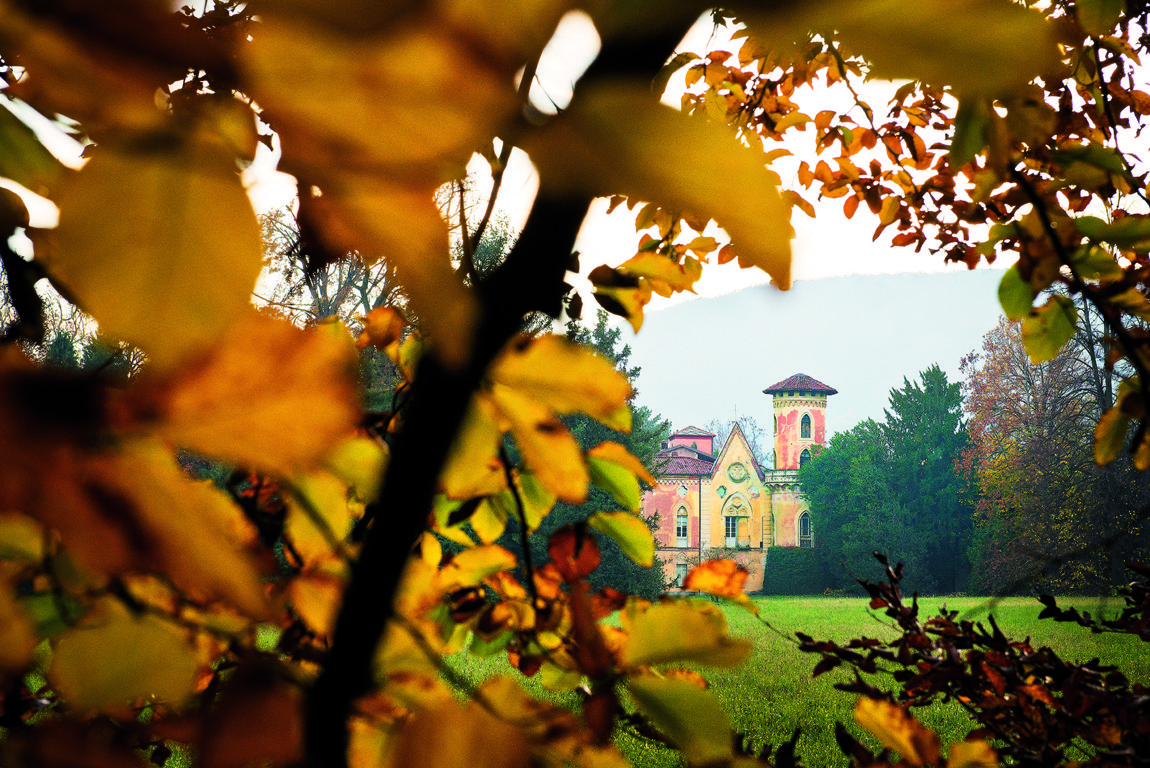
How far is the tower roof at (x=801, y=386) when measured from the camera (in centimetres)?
2636

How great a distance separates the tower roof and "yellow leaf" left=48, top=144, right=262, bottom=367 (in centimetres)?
2777

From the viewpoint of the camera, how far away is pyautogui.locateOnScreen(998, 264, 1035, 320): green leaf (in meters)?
0.55

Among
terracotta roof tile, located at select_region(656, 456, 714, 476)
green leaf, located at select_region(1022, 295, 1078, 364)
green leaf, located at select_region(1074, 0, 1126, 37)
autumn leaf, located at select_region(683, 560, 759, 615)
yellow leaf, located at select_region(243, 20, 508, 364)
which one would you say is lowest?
autumn leaf, located at select_region(683, 560, 759, 615)

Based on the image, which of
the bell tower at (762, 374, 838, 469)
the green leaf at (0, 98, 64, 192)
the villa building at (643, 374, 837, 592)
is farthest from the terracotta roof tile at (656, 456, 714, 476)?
the green leaf at (0, 98, 64, 192)

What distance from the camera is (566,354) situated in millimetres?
372

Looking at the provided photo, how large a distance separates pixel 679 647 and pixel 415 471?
6.4 inches

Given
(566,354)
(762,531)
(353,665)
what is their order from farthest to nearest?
Answer: (762,531), (566,354), (353,665)

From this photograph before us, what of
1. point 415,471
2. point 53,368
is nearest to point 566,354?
point 415,471

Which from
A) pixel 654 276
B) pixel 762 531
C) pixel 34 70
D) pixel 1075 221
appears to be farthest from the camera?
pixel 762 531

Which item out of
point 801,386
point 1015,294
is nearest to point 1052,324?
point 1015,294

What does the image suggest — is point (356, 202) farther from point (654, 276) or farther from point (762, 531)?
point (762, 531)

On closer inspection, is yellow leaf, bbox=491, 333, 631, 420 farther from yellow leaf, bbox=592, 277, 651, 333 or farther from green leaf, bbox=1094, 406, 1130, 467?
green leaf, bbox=1094, 406, 1130, 467

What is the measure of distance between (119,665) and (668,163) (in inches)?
9.2

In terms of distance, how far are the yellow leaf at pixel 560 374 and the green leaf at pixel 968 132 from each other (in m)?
0.18
